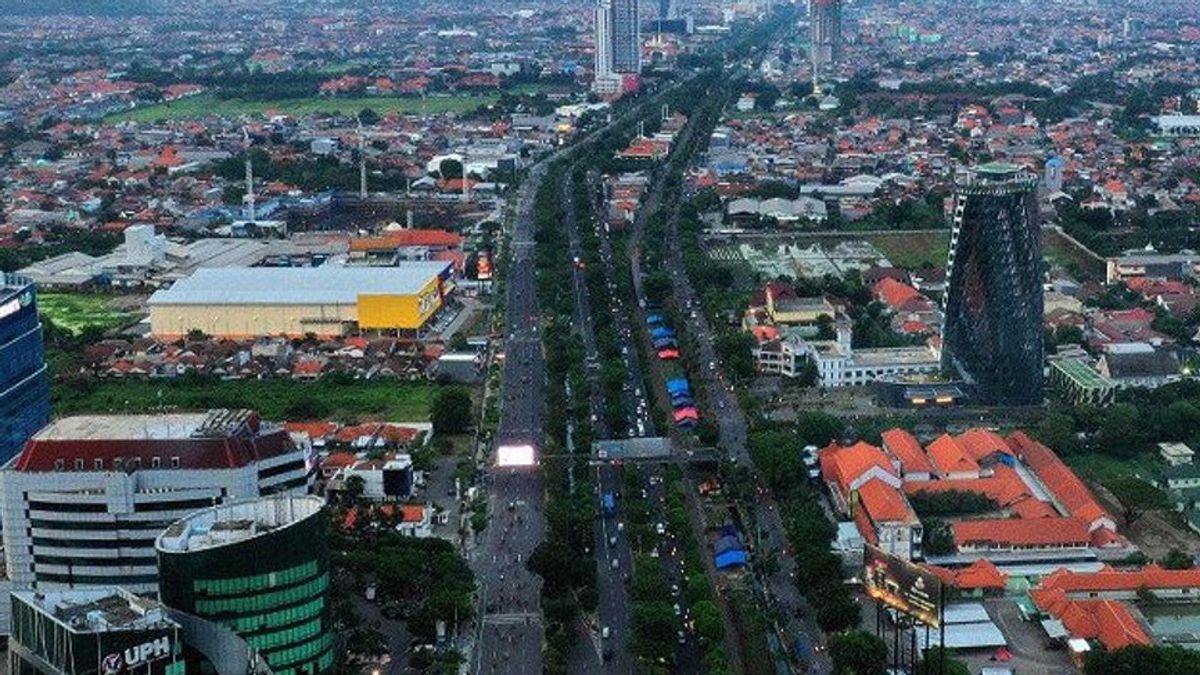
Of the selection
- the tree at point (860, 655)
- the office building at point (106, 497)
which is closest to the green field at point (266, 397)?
the office building at point (106, 497)

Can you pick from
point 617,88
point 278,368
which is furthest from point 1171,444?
point 617,88

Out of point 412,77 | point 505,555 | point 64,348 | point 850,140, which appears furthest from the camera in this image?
point 412,77

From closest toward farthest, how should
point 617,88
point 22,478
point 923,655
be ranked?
point 923,655 → point 22,478 → point 617,88

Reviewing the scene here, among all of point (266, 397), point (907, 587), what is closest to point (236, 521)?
point (907, 587)

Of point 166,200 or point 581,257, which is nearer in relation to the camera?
point 581,257

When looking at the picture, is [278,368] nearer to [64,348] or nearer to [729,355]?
[64,348]

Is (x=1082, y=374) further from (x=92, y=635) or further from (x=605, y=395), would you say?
(x=92, y=635)

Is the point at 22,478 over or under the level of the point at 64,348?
over
